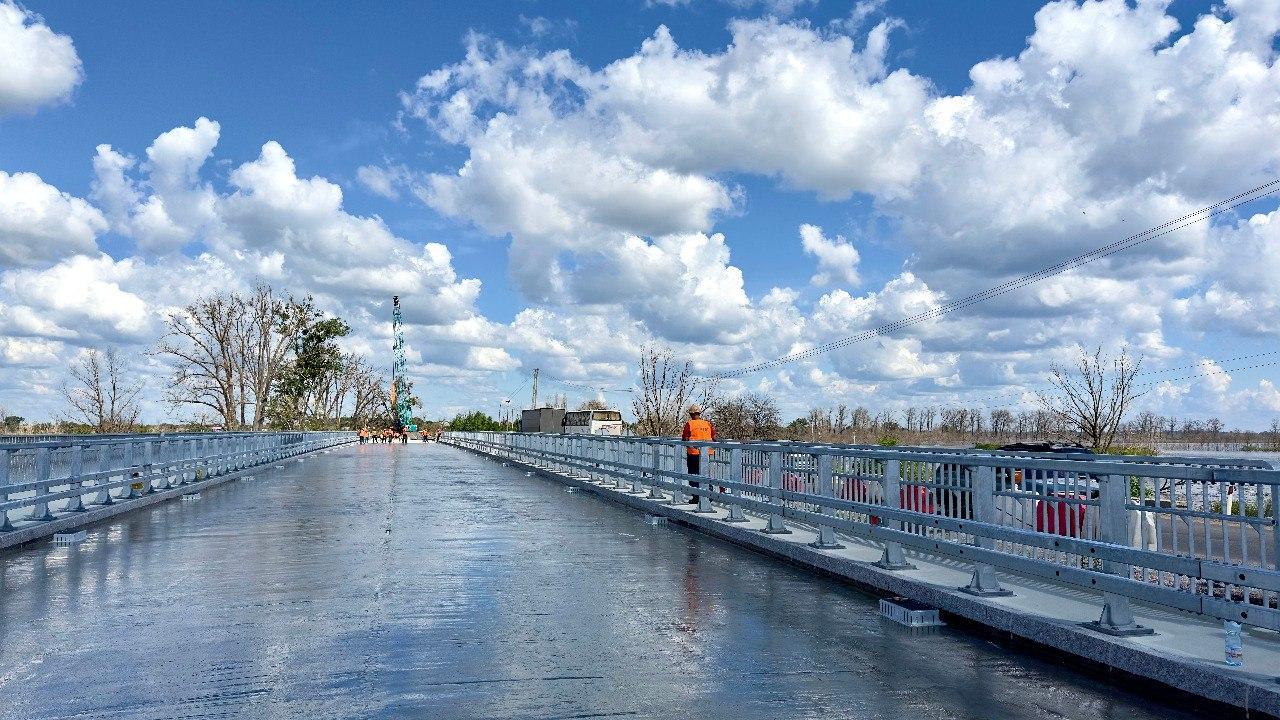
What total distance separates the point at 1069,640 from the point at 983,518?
7.50 ft

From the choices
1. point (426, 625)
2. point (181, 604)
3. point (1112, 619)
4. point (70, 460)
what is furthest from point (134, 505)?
point (1112, 619)

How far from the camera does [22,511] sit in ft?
57.7

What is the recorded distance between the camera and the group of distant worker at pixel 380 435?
3922 inches

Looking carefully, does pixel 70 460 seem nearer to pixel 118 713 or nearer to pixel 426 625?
pixel 426 625

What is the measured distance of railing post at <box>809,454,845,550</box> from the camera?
13.3m

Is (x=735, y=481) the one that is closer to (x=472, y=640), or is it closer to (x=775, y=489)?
(x=775, y=489)

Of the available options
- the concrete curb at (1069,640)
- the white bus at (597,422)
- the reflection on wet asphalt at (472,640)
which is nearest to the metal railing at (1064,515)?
the concrete curb at (1069,640)

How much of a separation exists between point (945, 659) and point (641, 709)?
269 centimetres

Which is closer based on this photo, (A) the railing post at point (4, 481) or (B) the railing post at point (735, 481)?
(A) the railing post at point (4, 481)

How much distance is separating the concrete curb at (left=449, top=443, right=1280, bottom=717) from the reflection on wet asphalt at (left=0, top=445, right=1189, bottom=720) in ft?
1.09

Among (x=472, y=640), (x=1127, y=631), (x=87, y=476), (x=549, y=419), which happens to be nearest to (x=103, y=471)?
(x=87, y=476)

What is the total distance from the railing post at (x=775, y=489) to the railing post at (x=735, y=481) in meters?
1.25

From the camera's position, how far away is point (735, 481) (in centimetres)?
1705

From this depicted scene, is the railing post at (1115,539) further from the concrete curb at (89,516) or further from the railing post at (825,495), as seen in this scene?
the concrete curb at (89,516)
